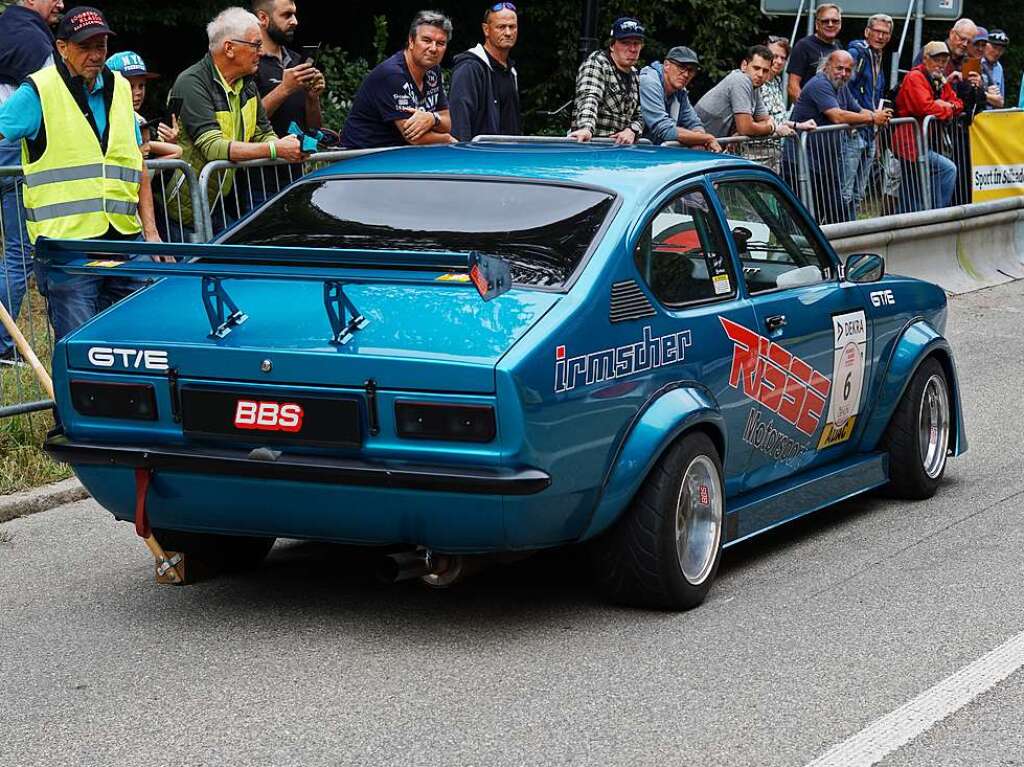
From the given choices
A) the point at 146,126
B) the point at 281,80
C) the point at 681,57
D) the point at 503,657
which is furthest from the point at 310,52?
the point at 503,657

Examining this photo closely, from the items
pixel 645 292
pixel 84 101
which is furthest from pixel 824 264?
pixel 84 101

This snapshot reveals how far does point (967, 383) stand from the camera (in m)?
11.3

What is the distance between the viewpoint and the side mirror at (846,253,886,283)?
7.29 m

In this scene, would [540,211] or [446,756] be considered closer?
[446,756]

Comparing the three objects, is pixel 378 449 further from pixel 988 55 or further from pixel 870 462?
pixel 988 55

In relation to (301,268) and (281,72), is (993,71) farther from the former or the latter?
(301,268)

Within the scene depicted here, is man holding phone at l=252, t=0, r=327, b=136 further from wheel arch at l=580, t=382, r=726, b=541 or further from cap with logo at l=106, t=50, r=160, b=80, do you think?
wheel arch at l=580, t=382, r=726, b=541

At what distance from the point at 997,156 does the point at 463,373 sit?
1326cm

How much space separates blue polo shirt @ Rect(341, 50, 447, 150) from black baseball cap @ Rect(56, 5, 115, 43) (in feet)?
9.74

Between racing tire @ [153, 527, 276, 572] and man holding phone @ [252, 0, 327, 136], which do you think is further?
man holding phone @ [252, 0, 327, 136]

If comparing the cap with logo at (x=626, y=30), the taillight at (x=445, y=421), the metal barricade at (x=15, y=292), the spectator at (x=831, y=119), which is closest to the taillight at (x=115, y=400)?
the taillight at (x=445, y=421)

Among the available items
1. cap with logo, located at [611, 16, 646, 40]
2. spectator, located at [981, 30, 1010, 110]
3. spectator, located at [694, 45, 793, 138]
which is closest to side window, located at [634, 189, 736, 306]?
cap with logo, located at [611, 16, 646, 40]

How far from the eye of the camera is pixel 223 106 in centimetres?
966

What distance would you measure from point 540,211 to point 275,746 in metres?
2.24
